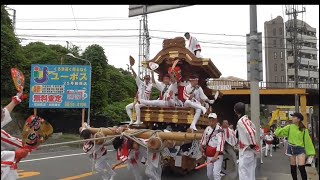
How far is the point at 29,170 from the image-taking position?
11945mm

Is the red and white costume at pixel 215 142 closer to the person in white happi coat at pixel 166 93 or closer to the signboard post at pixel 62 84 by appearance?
the person in white happi coat at pixel 166 93

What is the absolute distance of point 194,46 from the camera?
35.3 feet

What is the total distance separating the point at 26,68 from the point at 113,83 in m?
13.6

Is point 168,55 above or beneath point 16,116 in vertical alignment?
above

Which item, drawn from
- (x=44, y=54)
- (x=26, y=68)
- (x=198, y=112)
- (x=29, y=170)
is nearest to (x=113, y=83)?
(x=44, y=54)

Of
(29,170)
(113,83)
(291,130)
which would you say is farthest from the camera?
(113,83)

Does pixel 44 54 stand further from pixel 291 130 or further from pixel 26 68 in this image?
pixel 291 130

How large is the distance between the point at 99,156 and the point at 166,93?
239 cm

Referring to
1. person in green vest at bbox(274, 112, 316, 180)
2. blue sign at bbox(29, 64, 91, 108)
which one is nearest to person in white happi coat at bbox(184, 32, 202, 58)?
person in green vest at bbox(274, 112, 316, 180)

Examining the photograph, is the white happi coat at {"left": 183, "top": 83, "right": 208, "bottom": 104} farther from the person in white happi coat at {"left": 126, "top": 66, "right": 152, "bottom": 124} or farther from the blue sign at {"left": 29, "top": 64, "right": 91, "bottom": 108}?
the blue sign at {"left": 29, "top": 64, "right": 91, "bottom": 108}

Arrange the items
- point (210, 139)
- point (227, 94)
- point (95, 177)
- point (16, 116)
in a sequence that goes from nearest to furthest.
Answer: point (210, 139) → point (95, 177) → point (227, 94) → point (16, 116)

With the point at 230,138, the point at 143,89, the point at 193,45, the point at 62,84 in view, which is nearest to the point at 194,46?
the point at 193,45

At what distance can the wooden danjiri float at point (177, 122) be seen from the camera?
26.4 ft

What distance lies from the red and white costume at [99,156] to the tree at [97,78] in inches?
899
